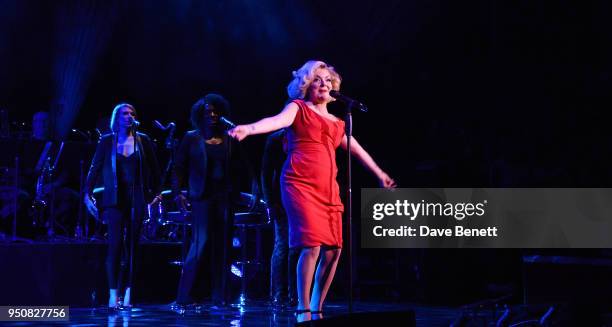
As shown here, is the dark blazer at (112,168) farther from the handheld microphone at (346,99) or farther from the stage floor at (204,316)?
the handheld microphone at (346,99)

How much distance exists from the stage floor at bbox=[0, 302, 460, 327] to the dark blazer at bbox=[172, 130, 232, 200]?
108cm

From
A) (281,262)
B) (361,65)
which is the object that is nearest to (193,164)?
(281,262)

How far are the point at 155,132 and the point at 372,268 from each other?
12.4ft

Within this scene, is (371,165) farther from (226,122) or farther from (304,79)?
(226,122)

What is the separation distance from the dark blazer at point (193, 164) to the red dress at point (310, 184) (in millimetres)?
1874

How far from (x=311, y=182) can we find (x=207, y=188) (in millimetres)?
2093

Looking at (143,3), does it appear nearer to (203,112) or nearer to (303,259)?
(203,112)

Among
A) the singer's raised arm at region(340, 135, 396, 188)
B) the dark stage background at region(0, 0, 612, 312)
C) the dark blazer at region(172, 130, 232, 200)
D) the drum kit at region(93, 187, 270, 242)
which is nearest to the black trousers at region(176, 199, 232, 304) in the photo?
the dark blazer at region(172, 130, 232, 200)

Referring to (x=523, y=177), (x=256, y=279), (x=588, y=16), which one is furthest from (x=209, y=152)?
(x=588, y=16)

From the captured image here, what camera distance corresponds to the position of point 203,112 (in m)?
7.25

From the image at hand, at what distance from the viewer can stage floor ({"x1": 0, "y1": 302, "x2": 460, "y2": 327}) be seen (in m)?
6.33

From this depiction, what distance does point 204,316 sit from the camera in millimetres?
6926

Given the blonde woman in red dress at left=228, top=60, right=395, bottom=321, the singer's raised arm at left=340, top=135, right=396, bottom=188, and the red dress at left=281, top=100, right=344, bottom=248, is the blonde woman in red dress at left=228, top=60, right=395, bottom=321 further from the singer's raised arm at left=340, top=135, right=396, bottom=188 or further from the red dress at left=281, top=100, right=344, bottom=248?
the singer's raised arm at left=340, top=135, right=396, bottom=188

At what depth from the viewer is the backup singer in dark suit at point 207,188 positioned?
281 inches
